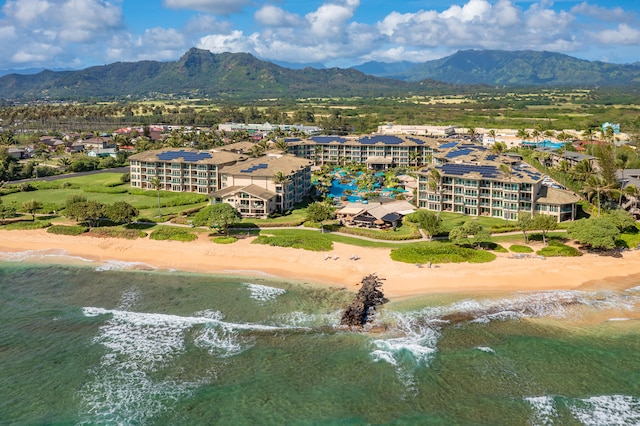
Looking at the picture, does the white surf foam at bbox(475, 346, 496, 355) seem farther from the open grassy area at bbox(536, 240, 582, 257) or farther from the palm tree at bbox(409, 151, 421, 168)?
the palm tree at bbox(409, 151, 421, 168)

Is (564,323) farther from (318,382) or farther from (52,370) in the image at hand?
(52,370)

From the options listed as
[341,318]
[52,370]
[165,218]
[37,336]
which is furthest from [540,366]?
[165,218]

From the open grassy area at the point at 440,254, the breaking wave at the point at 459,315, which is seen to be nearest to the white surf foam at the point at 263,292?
the breaking wave at the point at 459,315

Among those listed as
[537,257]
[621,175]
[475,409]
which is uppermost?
[621,175]

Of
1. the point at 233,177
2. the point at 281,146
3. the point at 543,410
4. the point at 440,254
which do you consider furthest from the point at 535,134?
the point at 543,410

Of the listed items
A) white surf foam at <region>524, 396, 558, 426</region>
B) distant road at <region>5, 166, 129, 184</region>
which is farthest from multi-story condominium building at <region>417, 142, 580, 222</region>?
distant road at <region>5, 166, 129, 184</region>

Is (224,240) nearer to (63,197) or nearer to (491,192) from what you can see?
(491,192)

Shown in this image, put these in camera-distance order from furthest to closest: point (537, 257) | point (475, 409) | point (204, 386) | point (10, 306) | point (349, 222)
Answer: point (349, 222) < point (537, 257) < point (10, 306) < point (204, 386) < point (475, 409)
